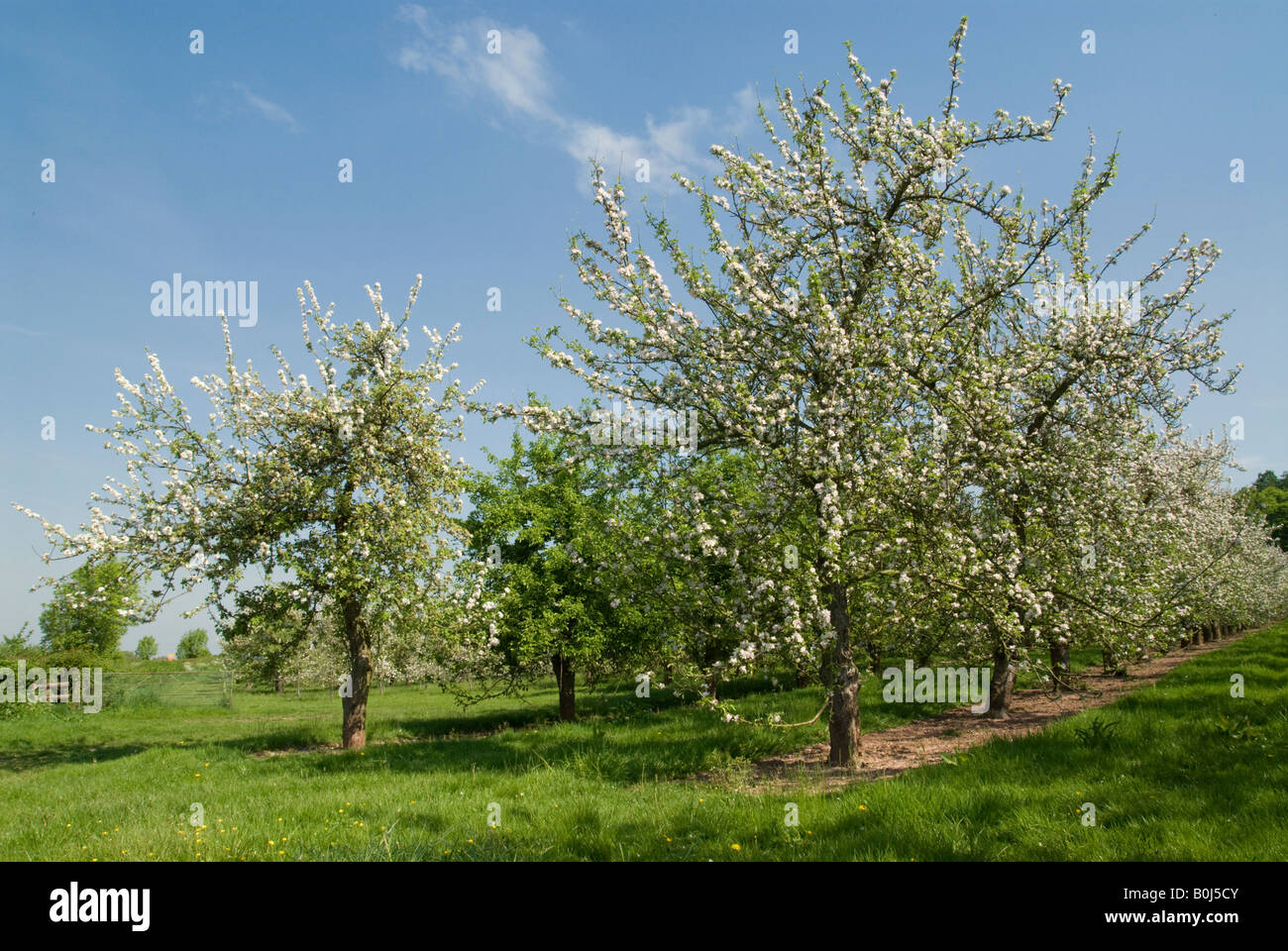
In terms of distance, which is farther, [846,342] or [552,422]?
[552,422]

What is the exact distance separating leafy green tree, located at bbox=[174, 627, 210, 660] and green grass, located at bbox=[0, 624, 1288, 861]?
114m

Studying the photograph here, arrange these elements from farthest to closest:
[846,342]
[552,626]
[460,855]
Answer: [552,626], [846,342], [460,855]

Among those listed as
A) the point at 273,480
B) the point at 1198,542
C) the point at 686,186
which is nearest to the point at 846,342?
the point at 686,186

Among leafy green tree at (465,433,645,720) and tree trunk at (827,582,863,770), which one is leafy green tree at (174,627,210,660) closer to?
leafy green tree at (465,433,645,720)

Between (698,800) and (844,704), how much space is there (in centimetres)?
500

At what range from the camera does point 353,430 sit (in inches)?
790

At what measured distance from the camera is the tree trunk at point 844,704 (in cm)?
1326

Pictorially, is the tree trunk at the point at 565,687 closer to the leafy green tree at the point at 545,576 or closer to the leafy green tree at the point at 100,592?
the leafy green tree at the point at 545,576

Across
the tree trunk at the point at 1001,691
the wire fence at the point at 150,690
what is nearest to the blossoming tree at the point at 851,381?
the tree trunk at the point at 1001,691

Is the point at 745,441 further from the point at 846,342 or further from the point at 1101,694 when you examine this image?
the point at 1101,694

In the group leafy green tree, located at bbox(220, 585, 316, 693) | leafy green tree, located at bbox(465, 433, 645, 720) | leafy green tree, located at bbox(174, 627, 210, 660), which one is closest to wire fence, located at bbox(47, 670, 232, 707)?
leafy green tree, located at bbox(220, 585, 316, 693)

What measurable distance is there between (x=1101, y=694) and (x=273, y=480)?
24.9 m

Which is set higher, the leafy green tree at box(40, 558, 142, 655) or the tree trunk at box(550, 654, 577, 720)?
the leafy green tree at box(40, 558, 142, 655)

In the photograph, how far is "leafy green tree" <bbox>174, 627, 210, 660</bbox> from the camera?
114412 millimetres
